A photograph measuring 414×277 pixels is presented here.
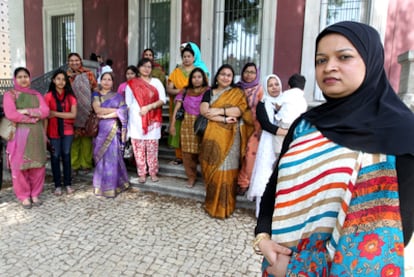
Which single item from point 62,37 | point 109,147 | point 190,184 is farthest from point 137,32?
point 190,184

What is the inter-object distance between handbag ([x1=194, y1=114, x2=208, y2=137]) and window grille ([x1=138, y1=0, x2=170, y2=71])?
412 cm

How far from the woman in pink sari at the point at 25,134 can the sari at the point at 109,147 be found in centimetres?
75

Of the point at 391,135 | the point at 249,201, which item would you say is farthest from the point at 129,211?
the point at 391,135

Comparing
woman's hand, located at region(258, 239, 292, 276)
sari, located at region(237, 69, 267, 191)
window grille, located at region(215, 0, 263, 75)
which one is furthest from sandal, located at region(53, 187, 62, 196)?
window grille, located at region(215, 0, 263, 75)

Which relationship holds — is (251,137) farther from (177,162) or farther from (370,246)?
(370,246)

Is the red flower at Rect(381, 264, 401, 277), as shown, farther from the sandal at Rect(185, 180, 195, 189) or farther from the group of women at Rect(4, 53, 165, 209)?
the group of women at Rect(4, 53, 165, 209)

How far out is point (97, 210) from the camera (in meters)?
3.98

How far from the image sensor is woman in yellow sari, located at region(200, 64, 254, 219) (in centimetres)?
376

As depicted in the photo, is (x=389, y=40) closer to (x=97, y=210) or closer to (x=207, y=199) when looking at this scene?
(x=207, y=199)

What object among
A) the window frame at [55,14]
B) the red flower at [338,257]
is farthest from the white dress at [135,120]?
the window frame at [55,14]

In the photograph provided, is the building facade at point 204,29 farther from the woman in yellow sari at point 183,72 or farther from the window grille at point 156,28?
the woman in yellow sari at point 183,72

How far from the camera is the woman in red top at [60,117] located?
4273 mm

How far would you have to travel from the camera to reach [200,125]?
12.8ft

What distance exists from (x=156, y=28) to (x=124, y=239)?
602cm
